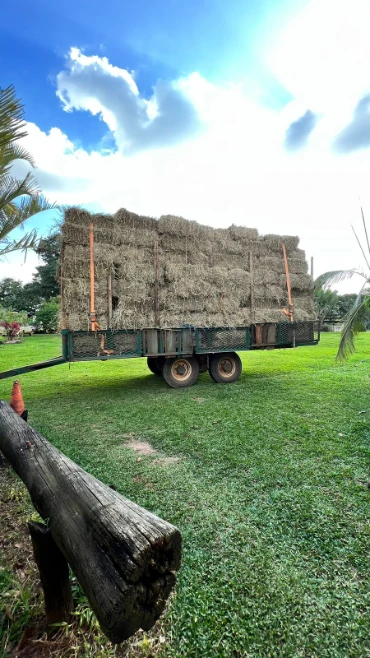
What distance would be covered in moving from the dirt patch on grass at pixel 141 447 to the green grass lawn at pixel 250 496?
0.34 ft

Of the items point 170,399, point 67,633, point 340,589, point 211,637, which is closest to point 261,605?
point 211,637

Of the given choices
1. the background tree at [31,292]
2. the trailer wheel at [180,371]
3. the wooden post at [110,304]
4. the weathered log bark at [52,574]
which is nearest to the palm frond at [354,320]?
the trailer wheel at [180,371]

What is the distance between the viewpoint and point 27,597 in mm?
1898

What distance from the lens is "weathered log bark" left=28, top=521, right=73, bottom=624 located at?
1651mm

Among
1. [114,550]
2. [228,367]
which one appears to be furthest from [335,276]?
[114,550]

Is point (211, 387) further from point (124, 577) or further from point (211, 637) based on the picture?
point (124, 577)

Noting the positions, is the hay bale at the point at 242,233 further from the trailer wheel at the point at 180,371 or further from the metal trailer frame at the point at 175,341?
the trailer wheel at the point at 180,371

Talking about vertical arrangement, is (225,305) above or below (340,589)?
above

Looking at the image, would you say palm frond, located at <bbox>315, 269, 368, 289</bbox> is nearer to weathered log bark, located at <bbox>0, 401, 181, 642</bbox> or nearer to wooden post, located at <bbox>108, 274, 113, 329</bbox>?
wooden post, located at <bbox>108, 274, 113, 329</bbox>

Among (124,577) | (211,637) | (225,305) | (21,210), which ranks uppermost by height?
(21,210)

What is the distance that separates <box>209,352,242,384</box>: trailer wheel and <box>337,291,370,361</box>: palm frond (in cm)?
254

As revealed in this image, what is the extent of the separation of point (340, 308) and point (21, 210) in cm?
4152

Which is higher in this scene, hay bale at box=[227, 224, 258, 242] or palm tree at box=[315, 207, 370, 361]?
hay bale at box=[227, 224, 258, 242]

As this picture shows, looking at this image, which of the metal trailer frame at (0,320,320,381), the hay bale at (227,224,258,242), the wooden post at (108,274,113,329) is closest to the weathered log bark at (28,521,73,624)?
the metal trailer frame at (0,320,320,381)
